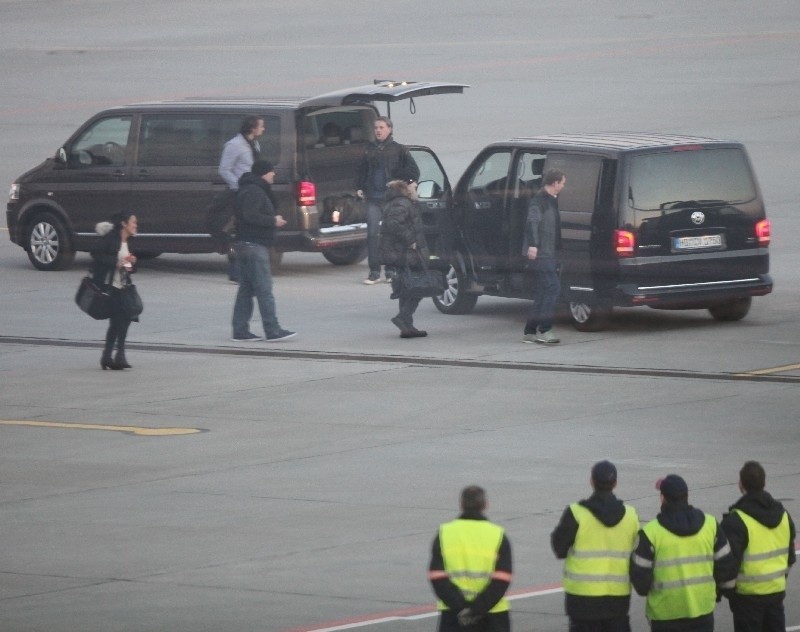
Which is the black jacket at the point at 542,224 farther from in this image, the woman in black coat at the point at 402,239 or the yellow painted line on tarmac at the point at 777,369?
the yellow painted line on tarmac at the point at 777,369

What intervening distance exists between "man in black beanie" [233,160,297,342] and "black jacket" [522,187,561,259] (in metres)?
2.43

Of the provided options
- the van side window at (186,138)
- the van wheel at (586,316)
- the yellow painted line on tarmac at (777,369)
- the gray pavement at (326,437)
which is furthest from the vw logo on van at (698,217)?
the van side window at (186,138)

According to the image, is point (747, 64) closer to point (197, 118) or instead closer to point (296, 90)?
point (296, 90)

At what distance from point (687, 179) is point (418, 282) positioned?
2.66 meters

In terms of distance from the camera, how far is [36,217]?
23219 mm

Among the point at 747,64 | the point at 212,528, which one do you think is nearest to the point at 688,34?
the point at 747,64

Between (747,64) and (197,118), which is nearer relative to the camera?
(197,118)

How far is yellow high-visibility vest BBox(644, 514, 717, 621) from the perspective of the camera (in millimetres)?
8148

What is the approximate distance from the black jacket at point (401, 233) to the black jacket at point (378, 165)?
293 cm

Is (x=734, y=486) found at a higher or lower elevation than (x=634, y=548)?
lower

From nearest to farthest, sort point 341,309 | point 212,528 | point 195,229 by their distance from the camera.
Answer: point 212,528 → point 341,309 → point 195,229

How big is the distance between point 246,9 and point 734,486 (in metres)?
44.4

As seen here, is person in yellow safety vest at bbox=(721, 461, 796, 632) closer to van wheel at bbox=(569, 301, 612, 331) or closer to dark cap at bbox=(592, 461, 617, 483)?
dark cap at bbox=(592, 461, 617, 483)

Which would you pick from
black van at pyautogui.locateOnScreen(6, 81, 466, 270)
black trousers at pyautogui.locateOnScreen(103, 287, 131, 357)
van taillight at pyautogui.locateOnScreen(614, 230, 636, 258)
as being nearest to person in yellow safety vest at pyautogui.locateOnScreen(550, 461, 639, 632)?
black trousers at pyautogui.locateOnScreen(103, 287, 131, 357)
